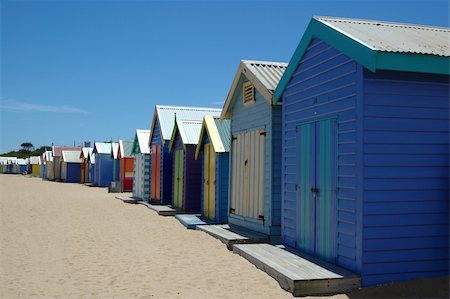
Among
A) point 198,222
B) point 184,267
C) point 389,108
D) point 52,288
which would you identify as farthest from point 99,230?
point 389,108

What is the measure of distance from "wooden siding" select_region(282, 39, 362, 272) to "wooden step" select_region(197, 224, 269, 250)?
3.18ft

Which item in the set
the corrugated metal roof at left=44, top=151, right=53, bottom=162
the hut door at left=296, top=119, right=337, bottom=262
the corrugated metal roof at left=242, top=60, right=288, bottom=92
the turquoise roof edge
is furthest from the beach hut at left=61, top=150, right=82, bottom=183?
the turquoise roof edge

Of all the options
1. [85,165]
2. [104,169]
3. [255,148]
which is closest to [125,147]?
[104,169]

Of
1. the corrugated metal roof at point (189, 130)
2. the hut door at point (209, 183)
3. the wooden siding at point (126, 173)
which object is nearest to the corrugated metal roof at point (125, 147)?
the wooden siding at point (126, 173)

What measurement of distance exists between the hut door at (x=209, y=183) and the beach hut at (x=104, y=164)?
24109 mm

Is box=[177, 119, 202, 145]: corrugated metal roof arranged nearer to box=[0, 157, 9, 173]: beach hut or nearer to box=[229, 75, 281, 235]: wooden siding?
box=[229, 75, 281, 235]: wooden siding

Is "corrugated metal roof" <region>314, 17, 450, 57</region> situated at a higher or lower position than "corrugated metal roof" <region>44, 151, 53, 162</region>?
higher

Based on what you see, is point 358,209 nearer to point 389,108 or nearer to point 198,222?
point 389,108

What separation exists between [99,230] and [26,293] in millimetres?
A: 5985

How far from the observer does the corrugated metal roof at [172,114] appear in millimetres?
18609

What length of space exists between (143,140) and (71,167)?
29.1 meters

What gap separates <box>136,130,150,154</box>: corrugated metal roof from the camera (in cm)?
2151

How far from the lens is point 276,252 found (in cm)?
798

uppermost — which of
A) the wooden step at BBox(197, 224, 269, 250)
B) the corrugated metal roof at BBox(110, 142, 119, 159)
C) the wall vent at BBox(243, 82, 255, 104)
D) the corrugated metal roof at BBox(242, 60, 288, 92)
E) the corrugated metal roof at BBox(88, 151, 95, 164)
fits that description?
the corrugated metal roof at BBox(242, 60, 288, 92)
